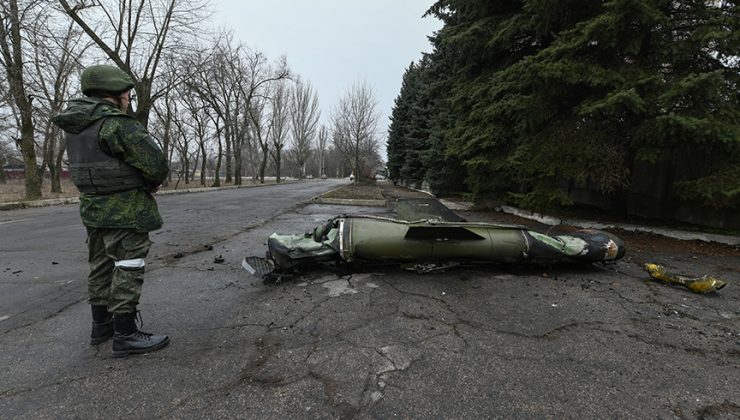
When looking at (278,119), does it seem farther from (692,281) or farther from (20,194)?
(692,281)

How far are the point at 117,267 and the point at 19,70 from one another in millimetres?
16436

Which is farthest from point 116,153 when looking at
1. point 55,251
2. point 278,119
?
point 278,119

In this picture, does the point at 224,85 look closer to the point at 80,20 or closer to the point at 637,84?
the point at 80,20

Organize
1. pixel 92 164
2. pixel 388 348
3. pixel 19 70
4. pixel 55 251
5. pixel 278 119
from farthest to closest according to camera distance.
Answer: pixel 278 119, pixel 19 70, pixel 55 251, pixel 388 348, pixel 92 164

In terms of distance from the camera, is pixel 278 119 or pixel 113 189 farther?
pixel 278 119

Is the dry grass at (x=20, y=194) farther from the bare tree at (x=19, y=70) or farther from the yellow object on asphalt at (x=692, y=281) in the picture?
the yellow object on asphalt at (x=692, y=281)

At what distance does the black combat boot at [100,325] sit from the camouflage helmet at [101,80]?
5.09ft

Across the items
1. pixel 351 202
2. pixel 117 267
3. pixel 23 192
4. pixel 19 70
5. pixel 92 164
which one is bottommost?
pixel 23 192

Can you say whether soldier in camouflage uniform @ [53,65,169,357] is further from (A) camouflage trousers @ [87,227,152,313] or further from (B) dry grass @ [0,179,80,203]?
(B) dry grass @ [0,179,80,203]

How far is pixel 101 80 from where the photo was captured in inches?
90.4

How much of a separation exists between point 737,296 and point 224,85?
34227mm

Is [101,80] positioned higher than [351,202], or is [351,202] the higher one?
[101,80]

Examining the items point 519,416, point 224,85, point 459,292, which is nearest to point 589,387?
point 519,416

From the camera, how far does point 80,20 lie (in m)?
15.3
